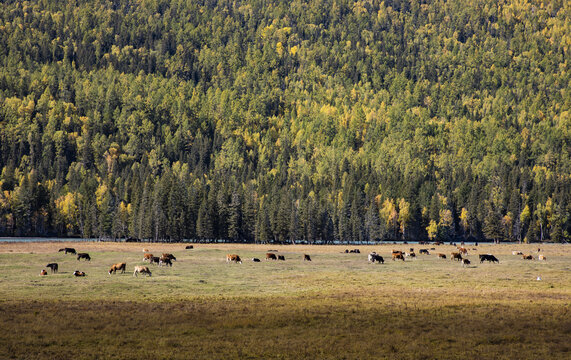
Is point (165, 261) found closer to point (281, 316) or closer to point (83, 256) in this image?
point (83, 256)

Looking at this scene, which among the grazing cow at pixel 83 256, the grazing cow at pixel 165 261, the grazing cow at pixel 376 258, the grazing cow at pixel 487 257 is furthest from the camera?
the grazing cow at pixel 487 257

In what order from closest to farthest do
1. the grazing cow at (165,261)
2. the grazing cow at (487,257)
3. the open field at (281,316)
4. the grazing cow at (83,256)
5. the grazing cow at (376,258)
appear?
the open field at (281,316) → the grazing cow at (165,261) → the grazing cow at (83,256) → the grazing cow at (376,258) → the grazing cow at (487,257)

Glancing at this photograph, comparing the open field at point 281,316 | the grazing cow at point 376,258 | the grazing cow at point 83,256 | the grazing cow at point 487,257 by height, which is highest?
the grazing cow at point 83,256

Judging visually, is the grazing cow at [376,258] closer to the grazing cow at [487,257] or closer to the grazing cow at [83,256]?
the grazing cow at [487,257]

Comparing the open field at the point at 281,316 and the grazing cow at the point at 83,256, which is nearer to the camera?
the open field at the point at 281,316

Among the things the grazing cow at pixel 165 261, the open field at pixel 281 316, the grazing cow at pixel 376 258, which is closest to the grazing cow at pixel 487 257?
the grazing cow at pixel 376 258

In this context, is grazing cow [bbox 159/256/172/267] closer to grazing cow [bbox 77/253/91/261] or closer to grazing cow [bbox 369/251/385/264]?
grazing cow [bbox 77/253/91/261]

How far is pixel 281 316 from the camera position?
37.1 meters

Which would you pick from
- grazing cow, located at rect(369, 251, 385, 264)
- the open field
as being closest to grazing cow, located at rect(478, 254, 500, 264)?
grazing cow, located at rect(369, 251, 385, 264)

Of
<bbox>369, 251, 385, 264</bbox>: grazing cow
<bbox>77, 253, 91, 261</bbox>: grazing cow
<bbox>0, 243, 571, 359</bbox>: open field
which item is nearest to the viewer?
<bbox>0, 243, 571, 359</bbox>: open field

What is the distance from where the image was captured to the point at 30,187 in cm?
18612

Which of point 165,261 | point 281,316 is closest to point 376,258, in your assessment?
point 165,261

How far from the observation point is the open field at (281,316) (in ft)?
96.3

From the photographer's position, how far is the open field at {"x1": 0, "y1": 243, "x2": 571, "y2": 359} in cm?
2934
